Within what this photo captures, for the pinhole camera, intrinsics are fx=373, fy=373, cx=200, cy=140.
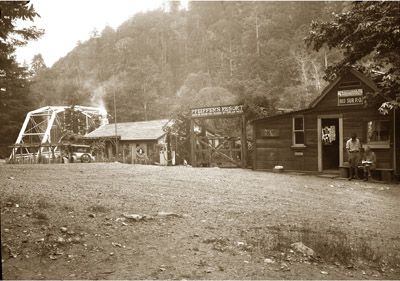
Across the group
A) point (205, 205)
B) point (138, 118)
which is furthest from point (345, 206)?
point (138, 118)

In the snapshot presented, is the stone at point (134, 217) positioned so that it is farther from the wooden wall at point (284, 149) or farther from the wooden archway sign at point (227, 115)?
the wooden archway sign at point (227, 115)

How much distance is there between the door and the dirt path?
26.5 ft

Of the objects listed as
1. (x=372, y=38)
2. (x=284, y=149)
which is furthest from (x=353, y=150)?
(x=372, y=38)

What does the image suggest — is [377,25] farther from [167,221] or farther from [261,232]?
[167,221]

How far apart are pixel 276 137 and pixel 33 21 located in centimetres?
1517

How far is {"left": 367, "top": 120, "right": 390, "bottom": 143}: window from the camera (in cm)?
1572

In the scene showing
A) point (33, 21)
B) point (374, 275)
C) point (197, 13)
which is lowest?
point (374, 275)

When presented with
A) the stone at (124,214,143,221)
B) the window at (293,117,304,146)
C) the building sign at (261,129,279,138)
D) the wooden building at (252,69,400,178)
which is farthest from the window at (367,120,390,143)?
the stone at (124,214,143,221)

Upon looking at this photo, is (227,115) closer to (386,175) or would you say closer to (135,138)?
(386,175)

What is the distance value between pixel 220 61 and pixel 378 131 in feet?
116

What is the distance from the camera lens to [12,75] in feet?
17.1

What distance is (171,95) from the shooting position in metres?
48.0

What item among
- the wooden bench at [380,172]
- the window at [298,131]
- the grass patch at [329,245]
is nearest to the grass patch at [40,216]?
the grass patch at [329,245]

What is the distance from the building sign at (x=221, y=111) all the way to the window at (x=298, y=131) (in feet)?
9.89
